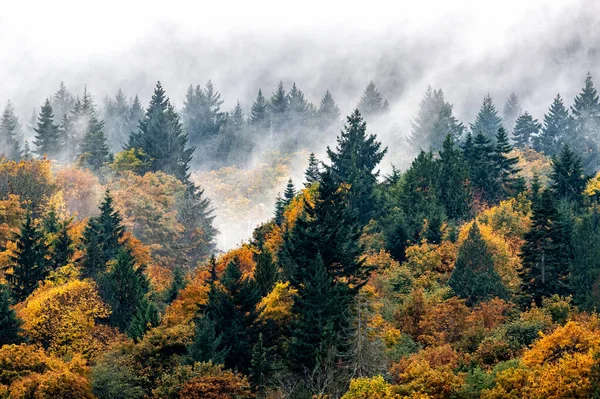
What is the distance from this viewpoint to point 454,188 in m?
94.1

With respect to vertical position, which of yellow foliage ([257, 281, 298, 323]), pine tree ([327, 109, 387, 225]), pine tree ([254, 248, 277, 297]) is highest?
pine tree ([327, 109, 387, 225])

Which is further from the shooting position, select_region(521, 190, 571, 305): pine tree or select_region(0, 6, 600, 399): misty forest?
select_region(521, 190, 571, 305): pine tree

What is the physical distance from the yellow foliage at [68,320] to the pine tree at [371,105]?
10627 cm

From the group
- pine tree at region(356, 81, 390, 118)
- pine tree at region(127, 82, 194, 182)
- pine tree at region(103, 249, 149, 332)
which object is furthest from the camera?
pine tree at region(356, 81, 390, 118)

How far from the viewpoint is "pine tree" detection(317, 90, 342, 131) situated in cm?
17175

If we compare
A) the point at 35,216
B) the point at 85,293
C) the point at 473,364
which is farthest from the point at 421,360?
the point at 35,216

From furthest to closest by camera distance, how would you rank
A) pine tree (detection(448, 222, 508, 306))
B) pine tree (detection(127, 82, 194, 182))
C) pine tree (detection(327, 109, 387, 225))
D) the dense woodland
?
pine tree (detection(127, 82, 194, 182)) < pine tree (detection(327, 109, 387, 225)) < pine tree (detection(448, 222, 508, 306)) < the dense woodland

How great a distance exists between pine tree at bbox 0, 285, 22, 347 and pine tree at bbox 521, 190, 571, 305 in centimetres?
4078

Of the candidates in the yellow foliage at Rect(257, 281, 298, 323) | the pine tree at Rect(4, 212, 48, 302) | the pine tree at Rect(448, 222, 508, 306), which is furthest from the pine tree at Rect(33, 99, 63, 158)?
the pine tree at Rect(448, 222, 508, 306)

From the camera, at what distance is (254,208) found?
5817 inches

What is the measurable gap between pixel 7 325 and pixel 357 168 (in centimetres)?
4937

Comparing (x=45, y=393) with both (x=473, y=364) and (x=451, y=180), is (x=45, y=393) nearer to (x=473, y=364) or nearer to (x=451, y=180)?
(x=473, y=364)

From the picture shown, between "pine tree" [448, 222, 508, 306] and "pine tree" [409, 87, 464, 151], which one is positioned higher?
"pine tree" [409, 87, 464, 151]

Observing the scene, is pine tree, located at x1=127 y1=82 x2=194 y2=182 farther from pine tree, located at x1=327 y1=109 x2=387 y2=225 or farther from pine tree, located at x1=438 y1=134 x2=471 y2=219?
pine tree, located at x1=438 y1=134 x2=471 y2=219
